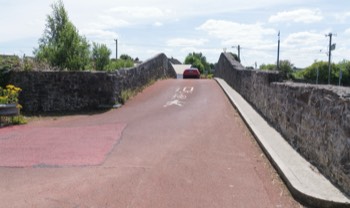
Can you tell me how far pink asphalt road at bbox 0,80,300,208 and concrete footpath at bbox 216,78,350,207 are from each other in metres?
0.18

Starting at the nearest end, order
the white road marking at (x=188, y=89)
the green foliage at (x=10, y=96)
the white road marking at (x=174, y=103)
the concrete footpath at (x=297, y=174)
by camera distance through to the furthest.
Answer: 1. the concrete footpath at (x=297, y=174)
2. the green foliage at (x=10, y=96)
3. the white road marking at (x=174, y=103)
4. the white road marking at (x=188, y=89)

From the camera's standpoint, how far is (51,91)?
1588 cm

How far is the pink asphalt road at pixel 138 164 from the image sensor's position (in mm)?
6055

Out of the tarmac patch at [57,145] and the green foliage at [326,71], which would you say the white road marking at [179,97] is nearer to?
the tarmac patch at [57,145]

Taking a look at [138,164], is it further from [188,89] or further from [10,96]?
[188,89]

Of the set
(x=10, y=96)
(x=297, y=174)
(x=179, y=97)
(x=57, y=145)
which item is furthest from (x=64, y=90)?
(x=297, y=174)

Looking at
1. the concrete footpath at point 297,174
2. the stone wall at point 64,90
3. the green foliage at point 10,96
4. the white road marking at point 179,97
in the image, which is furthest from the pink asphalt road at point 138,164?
the white road marking at point 179,97

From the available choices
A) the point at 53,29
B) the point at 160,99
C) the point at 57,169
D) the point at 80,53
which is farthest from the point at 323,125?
the point at 53,29

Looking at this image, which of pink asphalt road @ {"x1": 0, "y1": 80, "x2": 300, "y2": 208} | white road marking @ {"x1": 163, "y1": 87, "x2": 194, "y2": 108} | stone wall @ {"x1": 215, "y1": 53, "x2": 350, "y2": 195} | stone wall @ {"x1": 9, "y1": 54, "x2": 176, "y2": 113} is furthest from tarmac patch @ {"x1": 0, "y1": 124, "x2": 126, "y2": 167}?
white road marking @ {"x1": 163, "y1": 87, "x2": 194, "y2": 108}

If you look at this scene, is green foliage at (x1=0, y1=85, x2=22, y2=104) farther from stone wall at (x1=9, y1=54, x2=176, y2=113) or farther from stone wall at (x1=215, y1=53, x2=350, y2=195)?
stone wall at (x1=215, y1=53, x2=350, y2=195)

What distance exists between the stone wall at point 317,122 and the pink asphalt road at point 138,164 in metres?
0.78

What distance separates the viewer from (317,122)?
7254mm

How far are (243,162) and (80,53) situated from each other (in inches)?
678

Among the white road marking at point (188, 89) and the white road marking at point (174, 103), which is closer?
the white road marking at point (174, 103)
